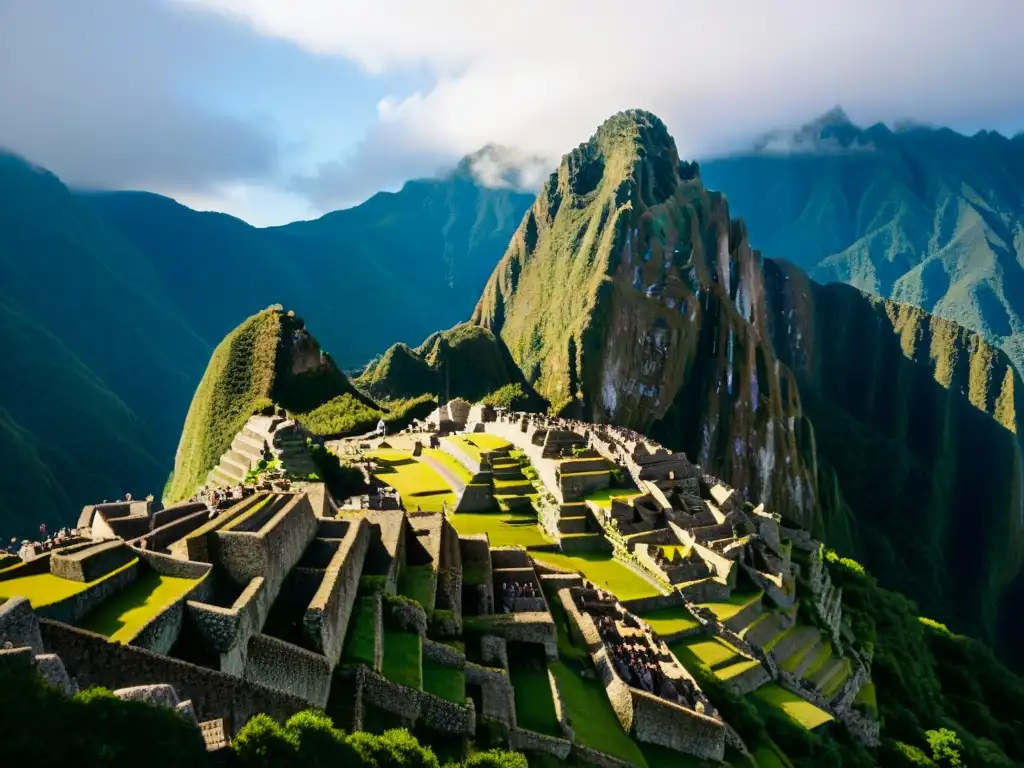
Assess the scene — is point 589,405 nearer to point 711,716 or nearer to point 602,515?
point 602,515

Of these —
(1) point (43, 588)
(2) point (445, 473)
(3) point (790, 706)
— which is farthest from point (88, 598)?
(2) point (445, 473)

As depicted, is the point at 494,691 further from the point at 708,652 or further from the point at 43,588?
the point at 708,652

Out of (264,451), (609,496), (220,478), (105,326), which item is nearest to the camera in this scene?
(609,496)

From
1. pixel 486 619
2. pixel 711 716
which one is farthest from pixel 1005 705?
pixel 486 619

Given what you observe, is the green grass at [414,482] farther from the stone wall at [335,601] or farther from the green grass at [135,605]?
the green grass at [135,605]

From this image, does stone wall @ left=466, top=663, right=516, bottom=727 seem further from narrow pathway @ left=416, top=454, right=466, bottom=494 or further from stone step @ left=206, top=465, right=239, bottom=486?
stone step @ left=206, top=465, right=239, bottom=486

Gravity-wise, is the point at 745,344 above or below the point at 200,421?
above

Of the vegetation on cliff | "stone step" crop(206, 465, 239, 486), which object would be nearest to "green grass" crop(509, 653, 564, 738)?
"stone step" crop(206, 465, 239, 486)
